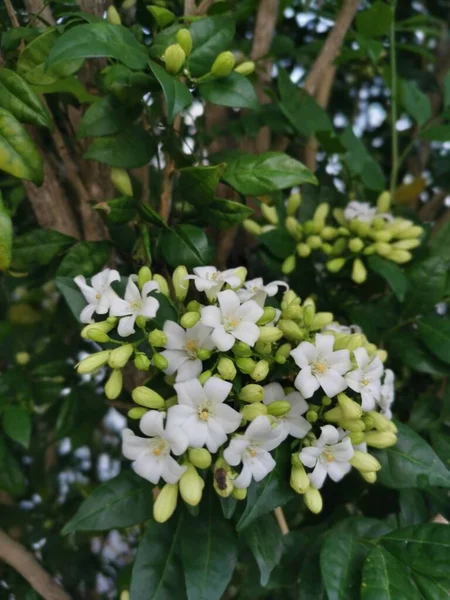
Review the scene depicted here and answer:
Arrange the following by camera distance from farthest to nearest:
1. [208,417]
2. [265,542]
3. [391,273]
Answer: [391,273], [265,542], [208,417]

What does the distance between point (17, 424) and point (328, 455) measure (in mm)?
383

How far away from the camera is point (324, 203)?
2.76 feet

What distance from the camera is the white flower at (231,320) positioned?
0.52m

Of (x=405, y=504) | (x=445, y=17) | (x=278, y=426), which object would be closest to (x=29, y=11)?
(x=278, y=426)

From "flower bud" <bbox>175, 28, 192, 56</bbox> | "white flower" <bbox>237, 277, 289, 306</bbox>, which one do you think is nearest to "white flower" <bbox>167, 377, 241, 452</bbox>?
"white flower" <bbox>237, 277, 289, 306</bbox>

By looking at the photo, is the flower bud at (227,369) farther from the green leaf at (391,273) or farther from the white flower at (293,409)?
the green leaf at (391,273)

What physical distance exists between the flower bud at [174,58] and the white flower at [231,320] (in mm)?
213

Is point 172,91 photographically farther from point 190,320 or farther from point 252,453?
point 252,453

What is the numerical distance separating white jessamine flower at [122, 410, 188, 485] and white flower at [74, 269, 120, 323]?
0.11 m

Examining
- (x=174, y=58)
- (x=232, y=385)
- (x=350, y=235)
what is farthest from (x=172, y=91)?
(x=350, y=235)

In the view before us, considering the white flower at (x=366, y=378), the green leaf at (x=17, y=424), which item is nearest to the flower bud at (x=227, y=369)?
the white flower at (x=366, y=378)

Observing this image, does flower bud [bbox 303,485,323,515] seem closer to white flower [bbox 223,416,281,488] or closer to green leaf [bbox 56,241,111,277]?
white flower [bbox 223,416,281,488]

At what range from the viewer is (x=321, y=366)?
0.57m

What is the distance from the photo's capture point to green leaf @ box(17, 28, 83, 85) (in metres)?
0.59
